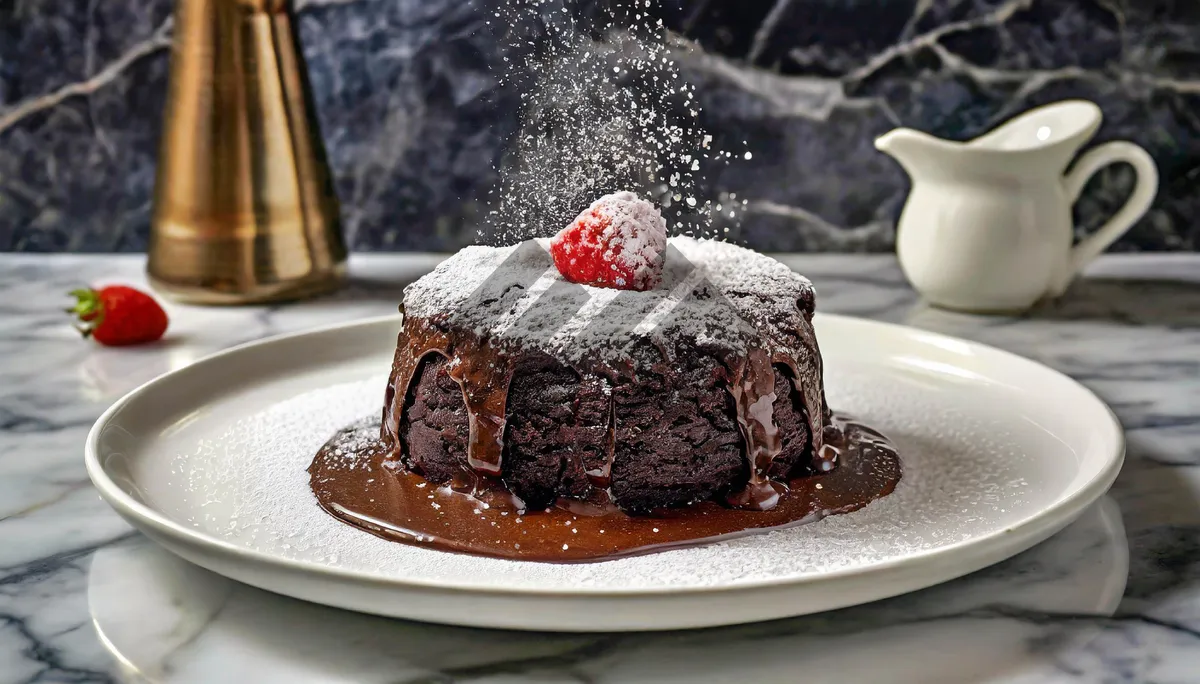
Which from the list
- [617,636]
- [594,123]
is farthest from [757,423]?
[594,123]

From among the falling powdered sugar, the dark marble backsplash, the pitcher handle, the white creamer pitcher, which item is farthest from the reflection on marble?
the dark marble backsplash

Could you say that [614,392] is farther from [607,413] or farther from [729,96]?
[729,96]

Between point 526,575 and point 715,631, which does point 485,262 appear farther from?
point 715,631

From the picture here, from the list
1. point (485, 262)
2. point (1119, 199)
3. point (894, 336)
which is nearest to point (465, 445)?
point (485, 262)

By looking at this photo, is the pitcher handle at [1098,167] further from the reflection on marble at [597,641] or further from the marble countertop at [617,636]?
the reflection on marble at [597,641]

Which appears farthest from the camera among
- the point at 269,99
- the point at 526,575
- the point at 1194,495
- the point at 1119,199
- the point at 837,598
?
the point at 1119,199

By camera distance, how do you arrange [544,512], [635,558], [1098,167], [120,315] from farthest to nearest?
[1098,167] < [120,315] < [544,512] < [635,558]
